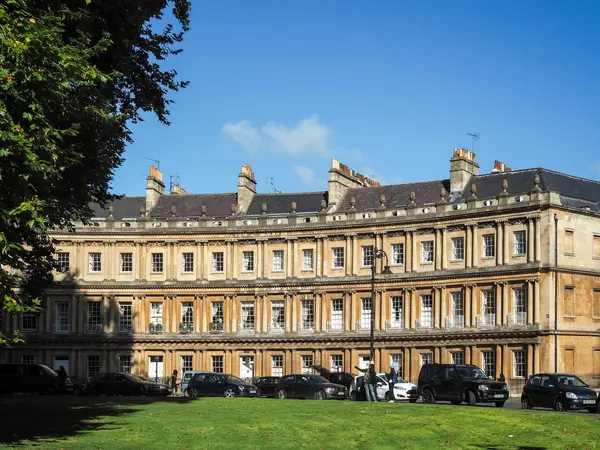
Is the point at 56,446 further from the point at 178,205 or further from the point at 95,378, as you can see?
the point at 178,205

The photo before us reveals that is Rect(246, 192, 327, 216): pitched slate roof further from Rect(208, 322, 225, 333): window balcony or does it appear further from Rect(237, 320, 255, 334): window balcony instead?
Rect(208, 322, 225, 333): window balcony

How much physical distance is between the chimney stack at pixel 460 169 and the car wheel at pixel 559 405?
35384 millimetres

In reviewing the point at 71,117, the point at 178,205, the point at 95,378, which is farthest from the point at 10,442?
the point at 178,205

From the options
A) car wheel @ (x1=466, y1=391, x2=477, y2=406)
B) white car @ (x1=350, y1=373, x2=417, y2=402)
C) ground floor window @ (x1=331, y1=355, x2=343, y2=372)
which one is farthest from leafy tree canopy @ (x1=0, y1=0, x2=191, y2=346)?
ground floor window @ (x1=331, y1=355, x2=343, y2=372)

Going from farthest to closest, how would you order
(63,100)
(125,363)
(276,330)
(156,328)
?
1. (156,328)
2. (125,363)
3. (276,330)
4. (63,100)

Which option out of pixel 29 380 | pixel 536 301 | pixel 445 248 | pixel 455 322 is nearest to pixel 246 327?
pixel 455 322

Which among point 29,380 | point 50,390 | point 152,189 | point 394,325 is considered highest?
point 152,189

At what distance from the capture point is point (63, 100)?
2259 cm

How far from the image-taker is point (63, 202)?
28594 millimetres

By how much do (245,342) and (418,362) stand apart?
1455 centimetres

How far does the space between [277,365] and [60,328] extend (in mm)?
18268

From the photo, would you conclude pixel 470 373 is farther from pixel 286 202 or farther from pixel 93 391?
pixel 286 202

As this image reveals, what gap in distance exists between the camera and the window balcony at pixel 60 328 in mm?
82375

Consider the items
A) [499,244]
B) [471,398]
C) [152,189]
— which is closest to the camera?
[471,398]
